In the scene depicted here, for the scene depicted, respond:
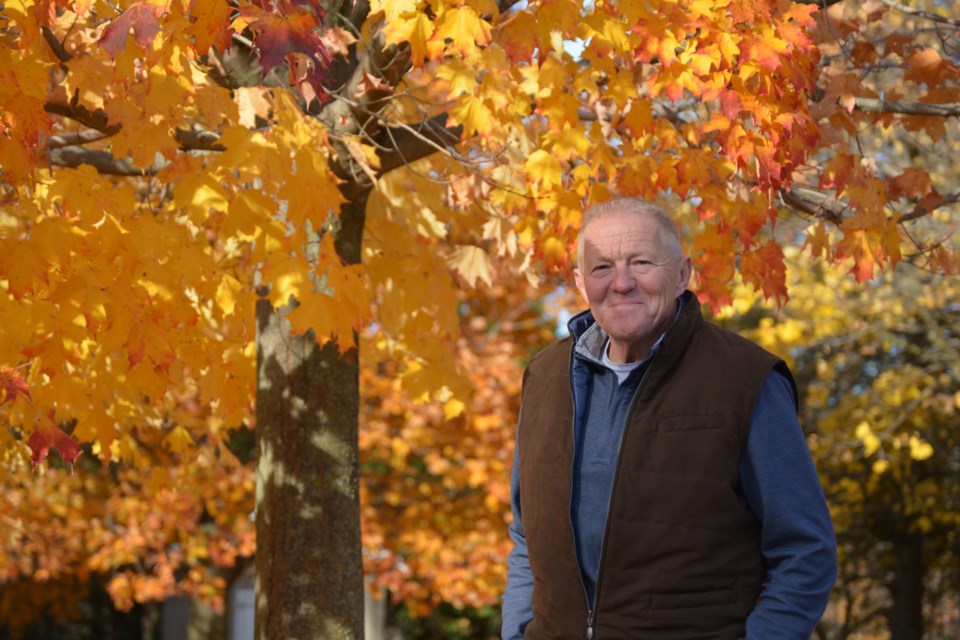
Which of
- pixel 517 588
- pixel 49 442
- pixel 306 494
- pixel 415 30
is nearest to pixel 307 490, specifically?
pixel 306 494

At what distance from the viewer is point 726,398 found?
253 cm

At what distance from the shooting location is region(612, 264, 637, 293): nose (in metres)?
2.69

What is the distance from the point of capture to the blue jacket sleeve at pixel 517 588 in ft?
9.78

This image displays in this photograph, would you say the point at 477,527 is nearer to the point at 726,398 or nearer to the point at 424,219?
the point at 424,219

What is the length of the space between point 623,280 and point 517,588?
0.91m

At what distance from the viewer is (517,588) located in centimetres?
305

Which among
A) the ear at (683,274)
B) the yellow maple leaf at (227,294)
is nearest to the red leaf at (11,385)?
the yellow maple leaf at (227,294)

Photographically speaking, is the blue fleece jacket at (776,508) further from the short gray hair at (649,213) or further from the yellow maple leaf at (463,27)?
the yellow maple leaf at (463,27)

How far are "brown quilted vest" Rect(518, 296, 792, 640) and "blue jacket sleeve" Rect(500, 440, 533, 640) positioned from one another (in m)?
0.27

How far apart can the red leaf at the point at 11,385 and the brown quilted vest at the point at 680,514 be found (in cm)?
246

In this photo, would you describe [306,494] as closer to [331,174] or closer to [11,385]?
[11,385]

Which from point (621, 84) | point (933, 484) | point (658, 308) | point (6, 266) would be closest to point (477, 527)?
point (933, 484)

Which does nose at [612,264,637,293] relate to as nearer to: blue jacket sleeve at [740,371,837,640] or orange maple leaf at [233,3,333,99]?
blue jacket sleeve at [740,371,837,640]

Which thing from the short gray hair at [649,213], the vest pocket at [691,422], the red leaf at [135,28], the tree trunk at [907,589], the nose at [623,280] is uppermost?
the red leaf at [135,28]
